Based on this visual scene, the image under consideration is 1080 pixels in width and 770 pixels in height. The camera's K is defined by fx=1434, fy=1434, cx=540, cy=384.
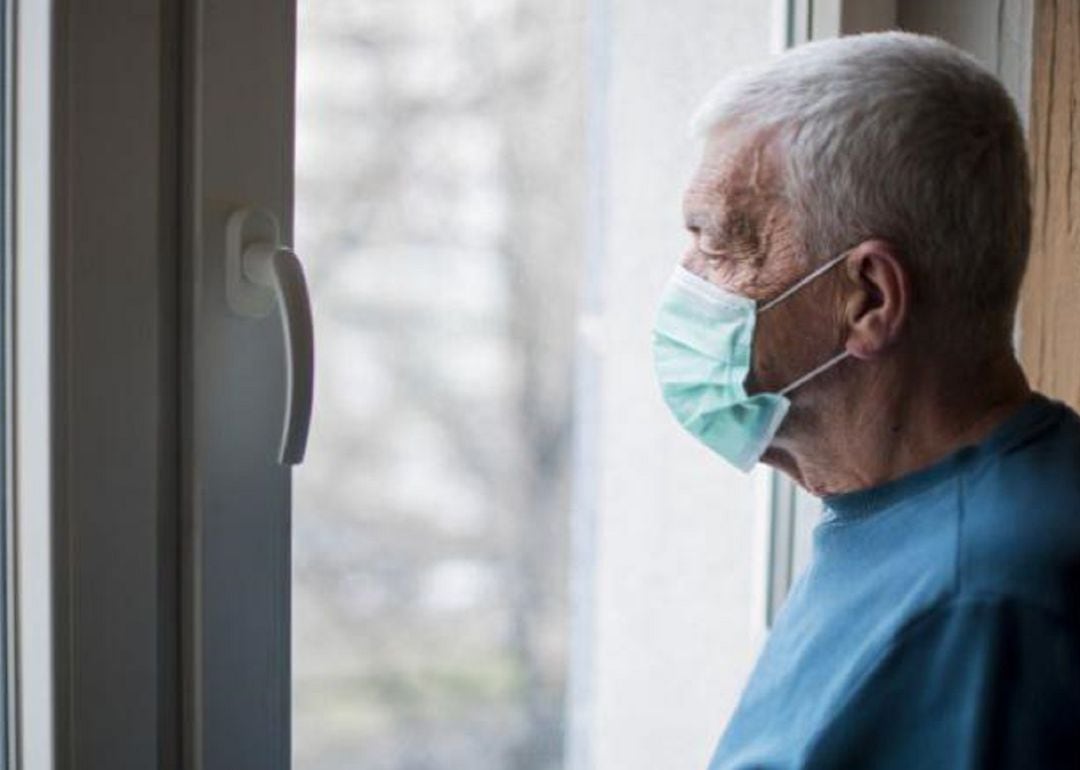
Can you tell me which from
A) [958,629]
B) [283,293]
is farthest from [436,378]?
[958,629]

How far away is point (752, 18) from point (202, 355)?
81 cm

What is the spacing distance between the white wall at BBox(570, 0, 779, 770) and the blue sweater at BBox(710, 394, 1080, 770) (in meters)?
0.53

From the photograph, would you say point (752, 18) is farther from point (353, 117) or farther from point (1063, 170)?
point (353, 117)

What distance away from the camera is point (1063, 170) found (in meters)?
1.55

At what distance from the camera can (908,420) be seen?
1.07 meters

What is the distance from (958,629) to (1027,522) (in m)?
0.09

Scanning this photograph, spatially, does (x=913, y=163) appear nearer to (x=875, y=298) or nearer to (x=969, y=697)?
(x=875, y=298)

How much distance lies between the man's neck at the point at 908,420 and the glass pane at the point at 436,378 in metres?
0.37

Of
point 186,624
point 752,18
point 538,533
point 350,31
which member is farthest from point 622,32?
point 186,624

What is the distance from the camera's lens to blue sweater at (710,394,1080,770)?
0.93 m

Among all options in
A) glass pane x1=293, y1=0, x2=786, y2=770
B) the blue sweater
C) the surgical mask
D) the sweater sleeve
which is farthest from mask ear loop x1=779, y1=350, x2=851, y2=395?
glass pane x1=293, y1=0, x2=786, y2=770

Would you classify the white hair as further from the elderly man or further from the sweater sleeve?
the sweater sleeve

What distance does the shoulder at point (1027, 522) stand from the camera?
3.07 feet

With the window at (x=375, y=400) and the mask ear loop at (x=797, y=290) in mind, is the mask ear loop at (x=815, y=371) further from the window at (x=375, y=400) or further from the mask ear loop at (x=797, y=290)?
the window at (x=375, y=400)
